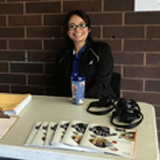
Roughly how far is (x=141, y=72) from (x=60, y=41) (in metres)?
0.90

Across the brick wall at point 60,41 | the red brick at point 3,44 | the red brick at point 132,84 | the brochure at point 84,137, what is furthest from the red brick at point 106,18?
the brochure at point 84,137

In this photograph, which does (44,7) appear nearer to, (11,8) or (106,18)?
(11,8)

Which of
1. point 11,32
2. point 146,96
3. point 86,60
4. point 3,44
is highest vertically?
point 11,32

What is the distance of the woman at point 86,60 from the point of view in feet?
7.04

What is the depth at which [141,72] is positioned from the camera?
2322 mm

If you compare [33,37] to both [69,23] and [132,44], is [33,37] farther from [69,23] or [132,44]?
[132,44]

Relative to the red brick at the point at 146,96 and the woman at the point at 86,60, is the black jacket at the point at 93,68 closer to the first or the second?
the woman at the point at 86,60

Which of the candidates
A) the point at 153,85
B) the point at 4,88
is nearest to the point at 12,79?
the point at 4,88

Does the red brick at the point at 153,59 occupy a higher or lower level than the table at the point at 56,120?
higher

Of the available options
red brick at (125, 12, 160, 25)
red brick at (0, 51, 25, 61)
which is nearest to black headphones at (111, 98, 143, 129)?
red brick at (125, 12, 160, 25)

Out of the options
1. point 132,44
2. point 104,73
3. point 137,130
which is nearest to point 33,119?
point 137,130

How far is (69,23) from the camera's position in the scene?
2.21 metres

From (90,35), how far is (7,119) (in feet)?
4.46

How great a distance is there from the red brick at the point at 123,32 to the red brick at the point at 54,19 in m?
0.46
